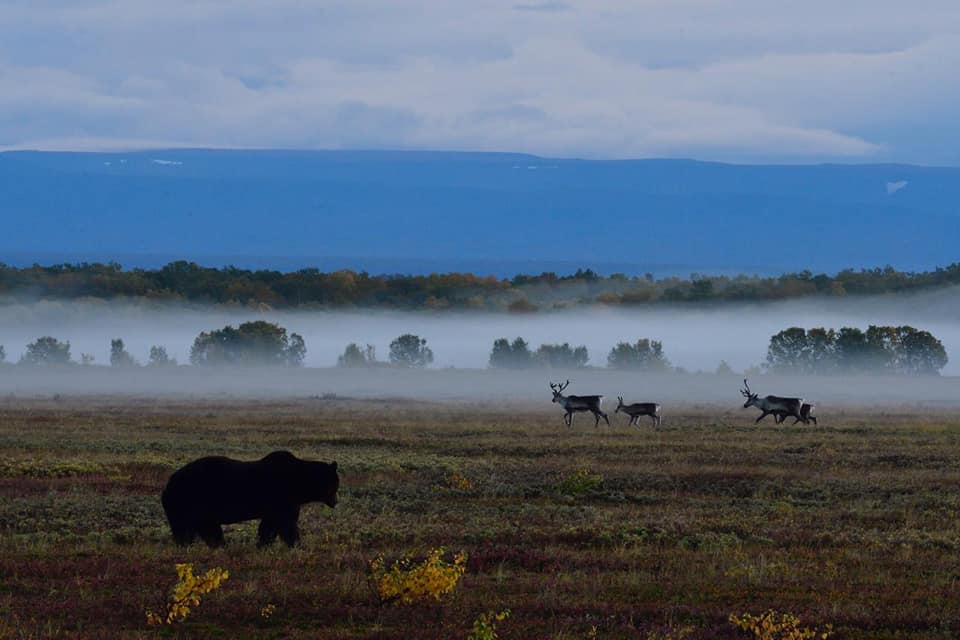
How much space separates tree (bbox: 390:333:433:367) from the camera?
406 feet

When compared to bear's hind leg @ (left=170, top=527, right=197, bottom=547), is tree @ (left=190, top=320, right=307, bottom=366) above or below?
above

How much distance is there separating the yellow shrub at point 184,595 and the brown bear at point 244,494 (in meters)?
4.42

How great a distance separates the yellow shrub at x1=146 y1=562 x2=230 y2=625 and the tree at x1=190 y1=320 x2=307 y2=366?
4257 inches

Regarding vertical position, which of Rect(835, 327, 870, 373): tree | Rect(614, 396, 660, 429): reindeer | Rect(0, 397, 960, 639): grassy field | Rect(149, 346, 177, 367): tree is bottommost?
Rect(0, 397, 960, 639): grassy field

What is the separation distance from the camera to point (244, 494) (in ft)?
60.0

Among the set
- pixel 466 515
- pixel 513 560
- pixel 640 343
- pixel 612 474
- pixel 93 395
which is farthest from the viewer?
pixel 640 343

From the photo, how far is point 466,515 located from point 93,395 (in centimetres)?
5958

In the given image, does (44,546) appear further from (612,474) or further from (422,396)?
(422,396)

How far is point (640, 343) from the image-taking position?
415 feet

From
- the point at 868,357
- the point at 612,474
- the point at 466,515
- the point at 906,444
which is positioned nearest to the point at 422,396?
the point at 868,357

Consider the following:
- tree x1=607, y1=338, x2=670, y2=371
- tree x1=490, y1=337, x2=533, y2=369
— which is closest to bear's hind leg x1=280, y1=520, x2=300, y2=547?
tree x1=490, y1=337, x2=533, y2=369

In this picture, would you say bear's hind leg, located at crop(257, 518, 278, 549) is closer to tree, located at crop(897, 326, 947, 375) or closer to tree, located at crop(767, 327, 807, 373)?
tree, located at crop(897, 326, 947, 375)

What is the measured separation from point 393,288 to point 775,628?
154 metres

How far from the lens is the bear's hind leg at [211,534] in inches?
728
